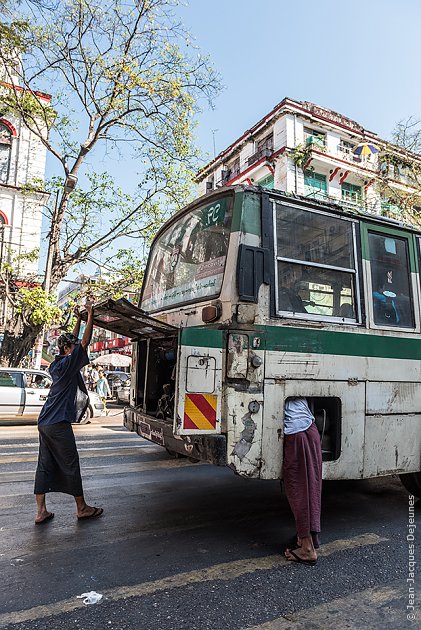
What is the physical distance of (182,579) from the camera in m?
3.06

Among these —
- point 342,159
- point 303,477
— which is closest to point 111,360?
point 342,159

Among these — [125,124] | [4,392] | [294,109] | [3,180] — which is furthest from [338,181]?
[4,392]

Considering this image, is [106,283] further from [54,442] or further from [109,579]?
[109,579]

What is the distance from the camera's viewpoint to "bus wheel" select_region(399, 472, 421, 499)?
470 centimetres

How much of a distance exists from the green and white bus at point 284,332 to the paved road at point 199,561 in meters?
0.64

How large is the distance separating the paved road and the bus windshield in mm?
2087

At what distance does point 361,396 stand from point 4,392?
10.9m

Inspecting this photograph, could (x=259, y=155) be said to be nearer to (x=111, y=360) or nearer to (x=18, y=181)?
(x=18, y=181)

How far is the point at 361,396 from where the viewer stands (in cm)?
411

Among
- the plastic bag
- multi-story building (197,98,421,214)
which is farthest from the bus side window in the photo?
multi-story building (197,98,421,214)

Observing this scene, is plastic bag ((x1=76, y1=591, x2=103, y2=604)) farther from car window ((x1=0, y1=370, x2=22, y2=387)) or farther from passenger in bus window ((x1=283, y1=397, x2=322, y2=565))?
car window ((x1=0, y1=370, x2=22, y2=387))

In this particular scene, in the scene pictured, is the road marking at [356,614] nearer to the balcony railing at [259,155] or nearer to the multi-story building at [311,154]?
the multi-story building at [311,154]

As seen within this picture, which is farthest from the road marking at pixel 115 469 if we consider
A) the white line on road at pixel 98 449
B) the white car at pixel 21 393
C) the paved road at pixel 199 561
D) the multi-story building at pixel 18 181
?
the multi-story building at pixel 18 181

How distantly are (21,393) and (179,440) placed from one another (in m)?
9.92
